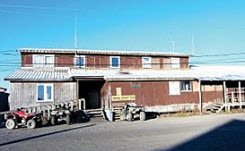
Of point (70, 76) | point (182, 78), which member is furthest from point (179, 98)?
point (70, 76)

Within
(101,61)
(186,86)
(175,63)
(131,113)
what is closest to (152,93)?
(186,86)

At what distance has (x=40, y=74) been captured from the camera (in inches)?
1022

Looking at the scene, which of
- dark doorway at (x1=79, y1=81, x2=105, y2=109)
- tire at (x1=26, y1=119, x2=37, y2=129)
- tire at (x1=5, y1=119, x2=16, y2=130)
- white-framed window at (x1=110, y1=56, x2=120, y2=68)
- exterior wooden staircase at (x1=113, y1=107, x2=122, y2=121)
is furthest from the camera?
white-framed window at (x1=110, y1=56, x2=120, y2=68)

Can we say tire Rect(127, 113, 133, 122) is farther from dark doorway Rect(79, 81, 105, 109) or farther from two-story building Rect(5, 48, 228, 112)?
dark doorway Rect(79, 81, 105, 109)

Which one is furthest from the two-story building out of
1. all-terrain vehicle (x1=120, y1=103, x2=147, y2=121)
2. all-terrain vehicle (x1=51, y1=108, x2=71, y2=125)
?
all-terrain vehicle (x1=51, y1=108, x2=71, y2=125)

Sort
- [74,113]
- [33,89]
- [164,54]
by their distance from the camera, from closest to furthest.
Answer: [74,113] < [33,89] < [164,54]

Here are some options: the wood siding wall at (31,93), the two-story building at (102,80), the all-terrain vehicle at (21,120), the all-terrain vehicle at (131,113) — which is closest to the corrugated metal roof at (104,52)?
the two-story building at (102,80)

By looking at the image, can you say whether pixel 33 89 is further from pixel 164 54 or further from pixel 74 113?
pixel 164 54

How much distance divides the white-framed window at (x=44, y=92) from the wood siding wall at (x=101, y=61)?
174 inches

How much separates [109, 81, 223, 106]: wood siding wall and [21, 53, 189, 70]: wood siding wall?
473 cm

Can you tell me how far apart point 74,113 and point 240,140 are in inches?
508

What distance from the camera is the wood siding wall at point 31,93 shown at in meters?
23.9

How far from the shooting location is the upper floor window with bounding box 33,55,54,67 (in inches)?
1123

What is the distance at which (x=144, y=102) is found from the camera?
27000mm
